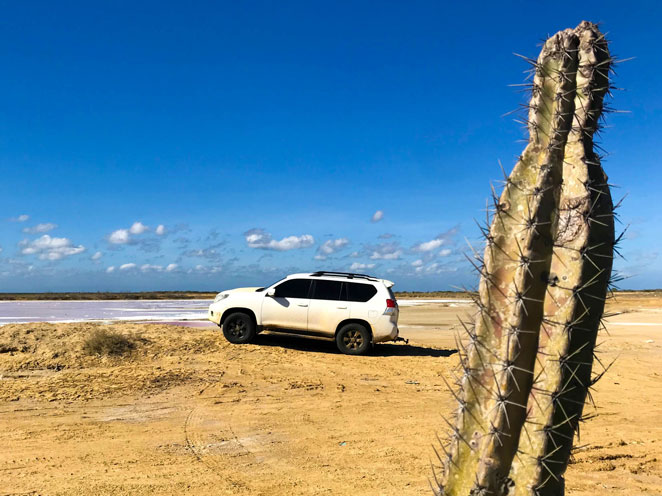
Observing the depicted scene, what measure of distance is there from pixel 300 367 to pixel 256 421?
3882 mm

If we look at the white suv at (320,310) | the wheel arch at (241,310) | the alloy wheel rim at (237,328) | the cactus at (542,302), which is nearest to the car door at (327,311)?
the white suv at (320,310)

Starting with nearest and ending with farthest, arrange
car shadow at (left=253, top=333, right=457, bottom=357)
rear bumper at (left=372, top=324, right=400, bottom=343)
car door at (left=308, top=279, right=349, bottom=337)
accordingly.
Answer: rear bumper at (left=372, top=324, right=400, bottom=343) < car door at (left=308, top=279, right=349, bottom=337) < car shadow at (left=253, top=333, right=457, bottom=357)

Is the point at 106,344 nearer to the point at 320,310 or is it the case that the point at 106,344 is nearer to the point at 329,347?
the point at 320,310

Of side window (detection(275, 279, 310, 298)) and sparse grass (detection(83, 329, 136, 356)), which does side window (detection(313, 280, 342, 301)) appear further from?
sparse grass (detection(83, 329, 136, 356))

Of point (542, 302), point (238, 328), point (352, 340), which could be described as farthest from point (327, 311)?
point (542, 302)

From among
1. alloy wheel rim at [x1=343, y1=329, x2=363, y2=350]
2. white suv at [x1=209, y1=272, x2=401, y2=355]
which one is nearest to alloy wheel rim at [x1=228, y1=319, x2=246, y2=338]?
white suv at [x1=209, y1=272, x2=401, y2=355]

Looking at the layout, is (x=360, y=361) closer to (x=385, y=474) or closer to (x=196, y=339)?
(x=196, y=339)

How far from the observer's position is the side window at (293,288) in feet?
43.4

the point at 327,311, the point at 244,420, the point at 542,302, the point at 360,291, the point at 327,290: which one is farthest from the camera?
the point at 327,290

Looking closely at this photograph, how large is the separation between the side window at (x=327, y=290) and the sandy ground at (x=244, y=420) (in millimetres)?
1442

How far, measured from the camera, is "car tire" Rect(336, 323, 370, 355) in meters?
12.9

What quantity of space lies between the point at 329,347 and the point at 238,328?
2.61m

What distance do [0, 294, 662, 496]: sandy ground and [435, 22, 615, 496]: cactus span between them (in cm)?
86

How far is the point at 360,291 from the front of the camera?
13.0m
